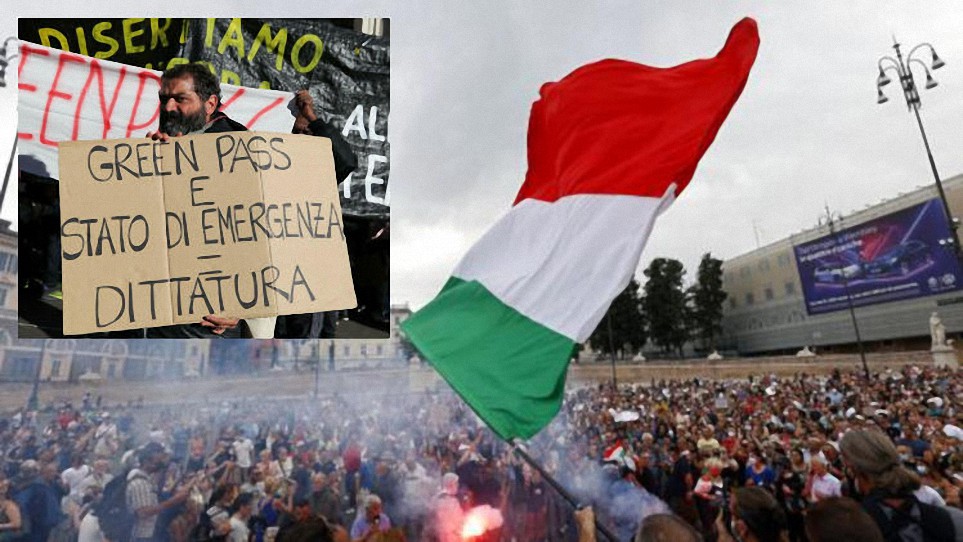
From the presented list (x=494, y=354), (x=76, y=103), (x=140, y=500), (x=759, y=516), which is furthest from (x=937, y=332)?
(x=76, y=103)

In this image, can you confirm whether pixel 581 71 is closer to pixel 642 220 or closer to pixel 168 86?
pixel 642 220

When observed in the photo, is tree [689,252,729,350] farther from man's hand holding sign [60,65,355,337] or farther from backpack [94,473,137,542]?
man's hand holding sign [60,65,355,337]

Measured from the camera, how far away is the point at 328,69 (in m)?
3.87

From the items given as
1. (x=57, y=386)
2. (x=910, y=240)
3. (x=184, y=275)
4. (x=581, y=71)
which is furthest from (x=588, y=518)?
(x=910, y=240)

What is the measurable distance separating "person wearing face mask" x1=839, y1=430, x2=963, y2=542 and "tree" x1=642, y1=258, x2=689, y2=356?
54.4 metres

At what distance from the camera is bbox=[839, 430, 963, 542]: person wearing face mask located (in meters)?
2.34

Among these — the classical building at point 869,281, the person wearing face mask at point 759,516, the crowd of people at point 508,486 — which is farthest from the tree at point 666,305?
the person wearing face mask at point 759,516

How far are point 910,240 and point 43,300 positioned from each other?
4644 cm

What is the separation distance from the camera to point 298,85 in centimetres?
378

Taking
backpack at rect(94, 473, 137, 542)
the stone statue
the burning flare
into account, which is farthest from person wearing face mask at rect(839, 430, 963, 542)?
the stone statue

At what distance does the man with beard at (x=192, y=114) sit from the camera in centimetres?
331

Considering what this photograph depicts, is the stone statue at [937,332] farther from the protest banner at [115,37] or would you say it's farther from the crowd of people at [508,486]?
the protest banner at [115,37]

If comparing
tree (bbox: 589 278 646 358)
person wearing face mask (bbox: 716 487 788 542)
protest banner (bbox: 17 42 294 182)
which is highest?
tree (bbox: 589 278 646 358)

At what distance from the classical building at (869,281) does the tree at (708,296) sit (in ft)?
12.1
